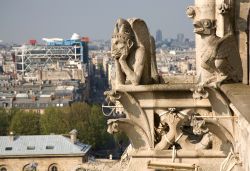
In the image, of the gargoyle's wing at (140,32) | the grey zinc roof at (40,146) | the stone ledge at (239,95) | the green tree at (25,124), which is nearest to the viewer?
the stone ledge at (239,95)

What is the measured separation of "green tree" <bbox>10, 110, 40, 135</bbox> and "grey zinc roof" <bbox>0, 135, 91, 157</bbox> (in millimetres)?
25999

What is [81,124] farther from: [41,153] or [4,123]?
[41,153]

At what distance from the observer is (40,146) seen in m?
81.8

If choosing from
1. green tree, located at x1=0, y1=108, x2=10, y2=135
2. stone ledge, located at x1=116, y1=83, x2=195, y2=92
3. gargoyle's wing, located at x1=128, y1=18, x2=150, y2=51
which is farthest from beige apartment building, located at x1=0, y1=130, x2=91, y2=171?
stone ledge, located at x1=116, y1=83, x2=195, y2=92

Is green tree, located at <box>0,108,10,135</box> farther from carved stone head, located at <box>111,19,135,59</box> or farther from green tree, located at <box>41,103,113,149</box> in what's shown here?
carved stone head, located at <box>111,19,135,59</box>

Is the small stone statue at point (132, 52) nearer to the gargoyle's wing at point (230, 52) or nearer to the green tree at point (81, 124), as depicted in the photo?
the gargoyle's wing at point (230, 52)

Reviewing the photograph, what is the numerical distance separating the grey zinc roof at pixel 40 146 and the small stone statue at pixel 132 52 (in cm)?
6825

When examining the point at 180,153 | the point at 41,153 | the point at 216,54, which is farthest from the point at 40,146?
the point at 216,54

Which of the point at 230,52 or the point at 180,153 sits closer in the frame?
the point at 230,52

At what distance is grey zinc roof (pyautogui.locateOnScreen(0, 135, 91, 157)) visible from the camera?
266 ft

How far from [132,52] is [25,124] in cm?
10121

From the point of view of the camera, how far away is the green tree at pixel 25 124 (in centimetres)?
11100

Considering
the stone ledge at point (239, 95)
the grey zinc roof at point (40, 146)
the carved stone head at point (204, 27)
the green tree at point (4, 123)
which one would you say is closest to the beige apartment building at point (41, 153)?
the grey zinc roof at point (40, 146)

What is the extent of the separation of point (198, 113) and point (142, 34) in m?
1.28
